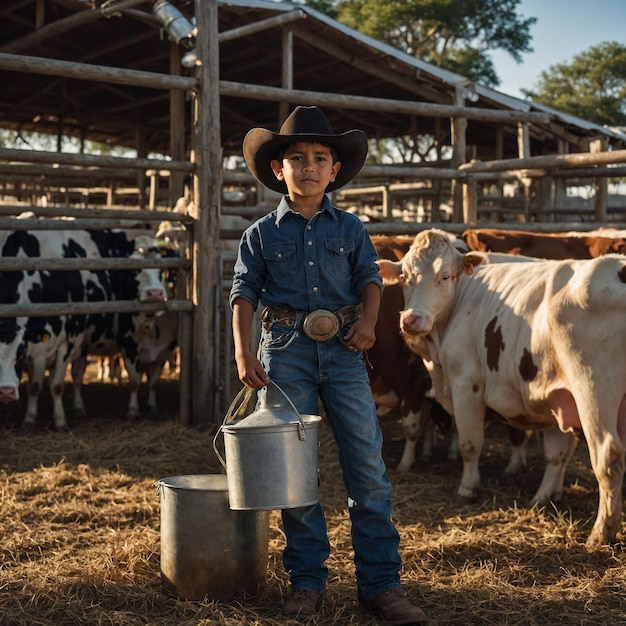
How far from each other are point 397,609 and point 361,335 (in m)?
1.00

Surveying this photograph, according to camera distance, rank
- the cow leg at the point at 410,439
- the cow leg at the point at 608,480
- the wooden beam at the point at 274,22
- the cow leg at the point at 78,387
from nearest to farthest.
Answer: the cow leg at the point at 608,480
the cow leg at the point at 410,439
the cow leg at the point at 78,387
the wooden beam at the point at 274,22

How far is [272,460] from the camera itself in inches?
116

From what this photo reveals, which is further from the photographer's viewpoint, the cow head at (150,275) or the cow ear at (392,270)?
the cow head at (150,275)

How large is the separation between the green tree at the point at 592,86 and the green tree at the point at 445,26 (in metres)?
5.67

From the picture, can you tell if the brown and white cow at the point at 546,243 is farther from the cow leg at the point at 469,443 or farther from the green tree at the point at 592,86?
the green tree at the point at 592,86

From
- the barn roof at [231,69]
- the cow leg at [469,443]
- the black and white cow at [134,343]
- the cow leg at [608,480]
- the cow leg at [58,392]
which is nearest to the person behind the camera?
the cow leg at [608,480]

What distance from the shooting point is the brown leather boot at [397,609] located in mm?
3080

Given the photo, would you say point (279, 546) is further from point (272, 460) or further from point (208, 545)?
point (272, 460)

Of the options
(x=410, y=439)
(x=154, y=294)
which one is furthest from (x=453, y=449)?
(x=154, y=294)

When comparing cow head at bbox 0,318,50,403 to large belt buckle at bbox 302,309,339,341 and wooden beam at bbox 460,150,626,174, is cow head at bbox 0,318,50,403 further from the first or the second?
Answer: wooden beam at bbox 460,150,626,174

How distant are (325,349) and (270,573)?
108 cm

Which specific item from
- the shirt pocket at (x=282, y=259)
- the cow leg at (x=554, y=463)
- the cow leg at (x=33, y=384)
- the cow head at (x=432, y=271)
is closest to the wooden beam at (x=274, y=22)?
the cow leg at (x=33, y=384)

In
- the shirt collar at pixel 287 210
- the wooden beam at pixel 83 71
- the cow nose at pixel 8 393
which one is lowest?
the cow nose at pixel 8 393

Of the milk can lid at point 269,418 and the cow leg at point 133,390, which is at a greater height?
the milk can lid at point 269,418
